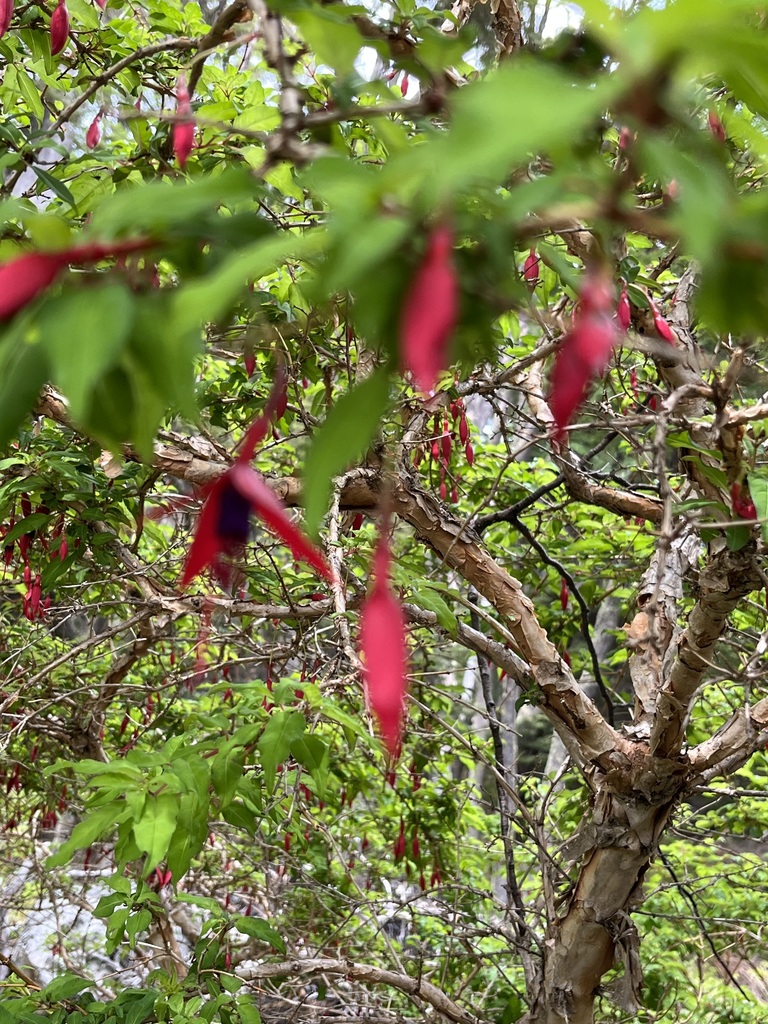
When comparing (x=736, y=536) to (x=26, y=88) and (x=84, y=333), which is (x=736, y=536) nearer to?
(x=84, y=333)

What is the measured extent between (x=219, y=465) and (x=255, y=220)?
1249 mm

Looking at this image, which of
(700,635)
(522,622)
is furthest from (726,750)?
(522,622)

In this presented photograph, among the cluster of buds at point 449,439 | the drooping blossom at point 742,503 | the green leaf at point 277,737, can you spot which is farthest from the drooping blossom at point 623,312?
the green leaf at point 277,737

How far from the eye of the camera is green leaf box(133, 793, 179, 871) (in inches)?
36.1

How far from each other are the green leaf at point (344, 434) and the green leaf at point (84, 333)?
0.09 metres

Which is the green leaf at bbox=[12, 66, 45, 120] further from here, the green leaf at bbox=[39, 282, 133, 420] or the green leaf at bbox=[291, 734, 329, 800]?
the green leaf at bbox=[39, 282, 133, 420]

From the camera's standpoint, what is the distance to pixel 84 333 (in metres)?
0.35

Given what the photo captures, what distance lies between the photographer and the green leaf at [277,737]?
100 centimetres

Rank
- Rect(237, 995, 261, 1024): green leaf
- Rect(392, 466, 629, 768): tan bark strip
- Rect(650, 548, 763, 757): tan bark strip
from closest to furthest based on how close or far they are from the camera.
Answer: Rect(650, 548, 763, 757): tan bark strip
Rect(237, 995, 261, 1024): green leaf
Rect(392, 466, 629, 768): tan bark strip

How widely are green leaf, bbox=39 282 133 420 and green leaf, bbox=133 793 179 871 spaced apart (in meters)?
0.68

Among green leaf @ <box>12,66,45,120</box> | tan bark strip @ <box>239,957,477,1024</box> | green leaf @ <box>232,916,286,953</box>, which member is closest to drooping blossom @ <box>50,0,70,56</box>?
green leaf @ <box>12,66,45,120</box>

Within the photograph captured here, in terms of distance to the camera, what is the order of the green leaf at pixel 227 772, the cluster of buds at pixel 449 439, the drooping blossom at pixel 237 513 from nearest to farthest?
the drooping blossom at pixel 237 513 < the green leaf at pixel 227 772 < the cluster of buds at pixel 449 439

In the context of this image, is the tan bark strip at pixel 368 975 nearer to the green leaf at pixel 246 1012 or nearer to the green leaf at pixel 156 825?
the green leaf at pixel 246 1012

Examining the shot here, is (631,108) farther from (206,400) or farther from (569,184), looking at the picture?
(206,400)
